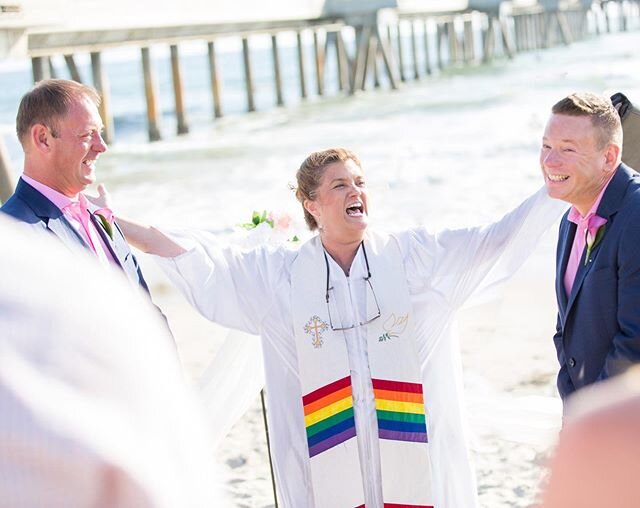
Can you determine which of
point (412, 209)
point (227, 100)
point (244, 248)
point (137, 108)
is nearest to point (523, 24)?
point (227, 100)

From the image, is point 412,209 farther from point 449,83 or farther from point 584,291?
point 449,83

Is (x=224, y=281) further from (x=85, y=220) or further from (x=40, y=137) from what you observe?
(x=40, y=137)

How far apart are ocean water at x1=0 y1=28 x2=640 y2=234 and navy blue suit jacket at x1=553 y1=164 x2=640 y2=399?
1.28 metres

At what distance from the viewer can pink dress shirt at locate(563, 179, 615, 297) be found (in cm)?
294

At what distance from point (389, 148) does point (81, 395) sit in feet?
74.4

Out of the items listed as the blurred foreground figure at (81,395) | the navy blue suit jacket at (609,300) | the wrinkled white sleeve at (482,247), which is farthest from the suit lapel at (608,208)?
the blurred foreground figure at (81,395)

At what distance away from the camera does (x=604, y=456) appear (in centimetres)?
67

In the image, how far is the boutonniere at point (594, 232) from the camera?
2.89 m

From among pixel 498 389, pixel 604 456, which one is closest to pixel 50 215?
pixel 604 456

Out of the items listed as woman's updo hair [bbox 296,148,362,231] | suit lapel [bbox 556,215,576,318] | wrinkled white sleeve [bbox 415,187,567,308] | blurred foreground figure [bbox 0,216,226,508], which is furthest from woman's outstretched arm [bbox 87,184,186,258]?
blurred foreground figure [bbox 0,216,226,508]

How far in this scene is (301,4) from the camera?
31.1 metres

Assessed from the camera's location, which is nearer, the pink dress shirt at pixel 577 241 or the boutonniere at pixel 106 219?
the pink dress shirt at pixel 577 241

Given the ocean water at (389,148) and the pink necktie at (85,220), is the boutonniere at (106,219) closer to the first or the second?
the pink necktie at (85,220)

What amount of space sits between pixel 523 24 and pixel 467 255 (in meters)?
55.5
